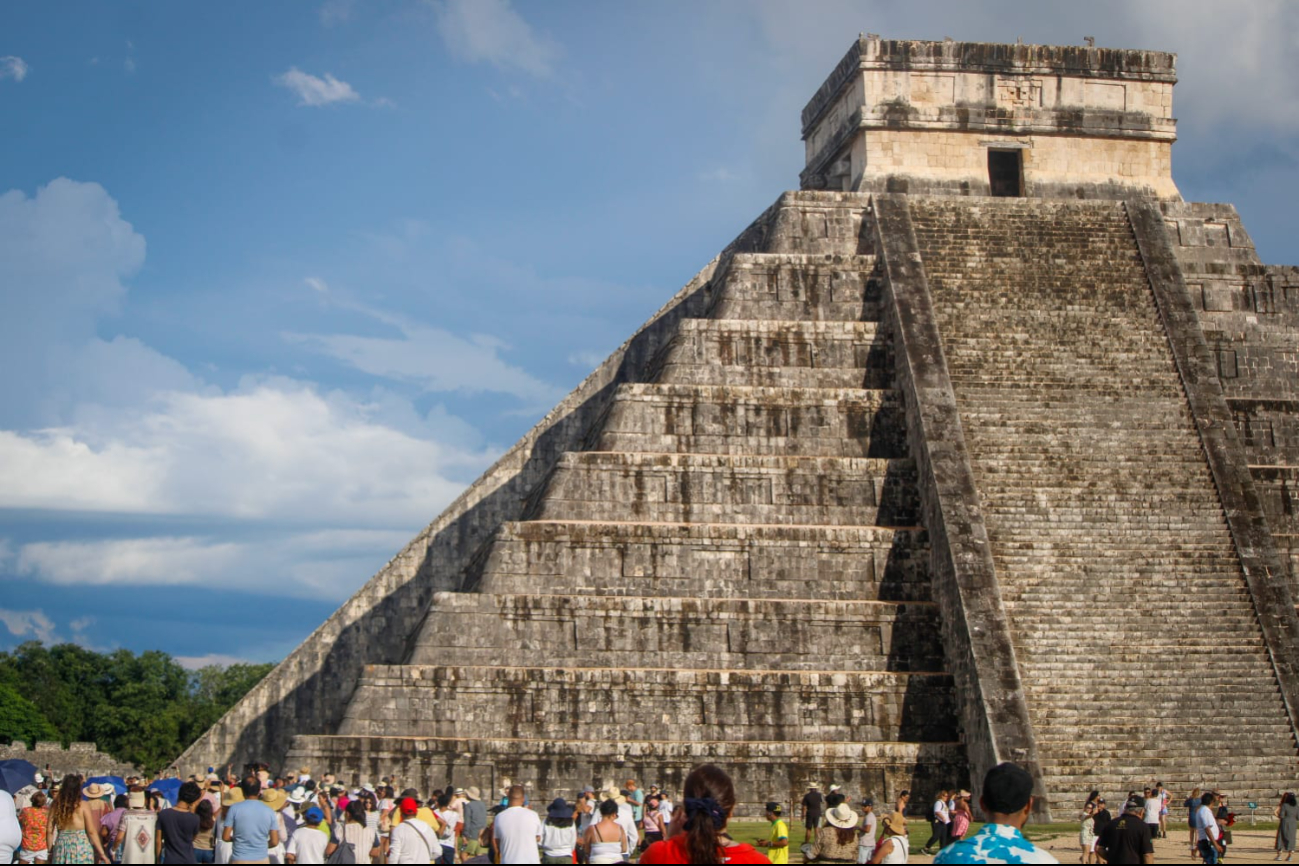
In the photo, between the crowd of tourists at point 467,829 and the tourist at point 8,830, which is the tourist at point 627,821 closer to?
the crowd of tourists at point 467,829

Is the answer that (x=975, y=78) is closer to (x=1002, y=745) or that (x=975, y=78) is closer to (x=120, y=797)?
(x=1002, y=745)

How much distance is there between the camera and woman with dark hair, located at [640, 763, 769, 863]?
6.34 metres

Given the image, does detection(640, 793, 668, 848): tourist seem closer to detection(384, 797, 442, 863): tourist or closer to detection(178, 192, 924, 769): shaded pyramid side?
detection(384, 797, 442, 863): tourist

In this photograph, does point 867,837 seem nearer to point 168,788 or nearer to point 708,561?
point 168,788

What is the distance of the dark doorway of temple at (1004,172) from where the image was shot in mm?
29419

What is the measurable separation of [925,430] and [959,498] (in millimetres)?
1366

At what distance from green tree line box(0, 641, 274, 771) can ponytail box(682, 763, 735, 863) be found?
49196 mm

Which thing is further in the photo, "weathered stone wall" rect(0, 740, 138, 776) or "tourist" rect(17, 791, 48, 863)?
"weathered stone wall" rect(0, 740, 138, 776)

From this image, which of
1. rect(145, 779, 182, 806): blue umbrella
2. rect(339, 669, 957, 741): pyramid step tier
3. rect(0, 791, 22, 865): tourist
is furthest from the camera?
rect(339, 669, 957, 741): pyramid step tier

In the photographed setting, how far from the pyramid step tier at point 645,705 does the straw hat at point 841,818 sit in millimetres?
6560

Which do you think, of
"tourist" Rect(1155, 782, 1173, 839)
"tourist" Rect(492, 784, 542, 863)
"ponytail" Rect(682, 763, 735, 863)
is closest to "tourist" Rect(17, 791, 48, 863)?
"tourist" Rect(492, 784, 542, 863)

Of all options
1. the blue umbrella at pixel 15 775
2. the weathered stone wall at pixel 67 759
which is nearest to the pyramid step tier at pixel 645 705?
the blue umbrella at pixel 15 775

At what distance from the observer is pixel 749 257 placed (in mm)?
26172

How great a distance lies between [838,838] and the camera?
539 inches
